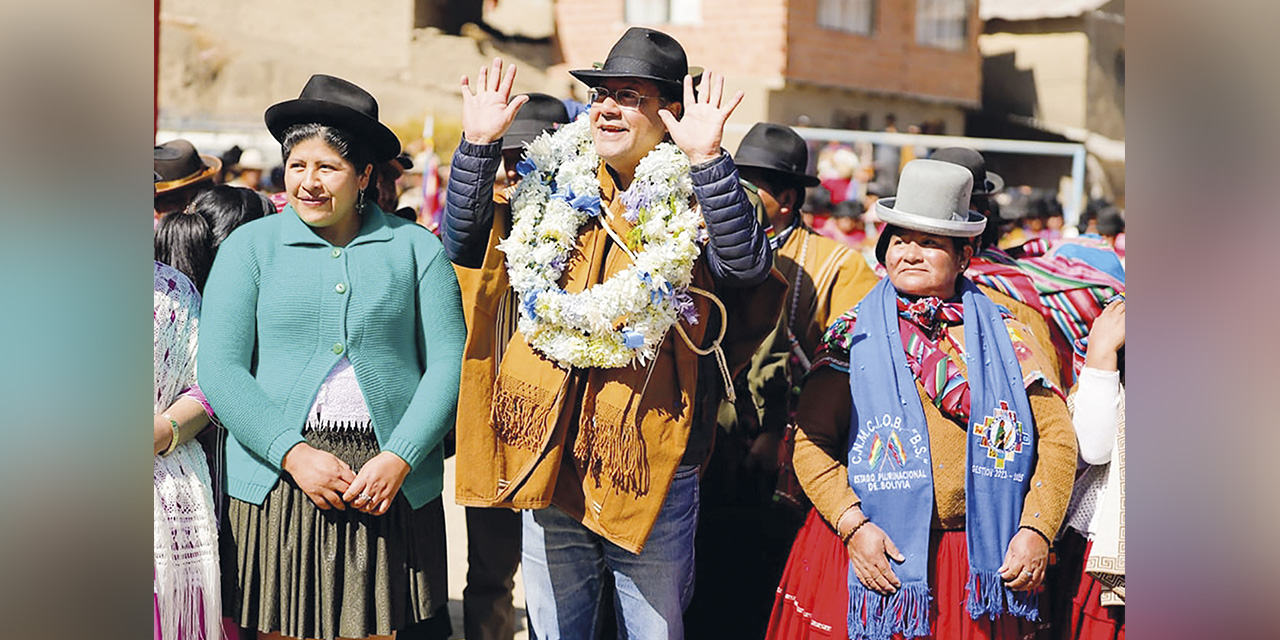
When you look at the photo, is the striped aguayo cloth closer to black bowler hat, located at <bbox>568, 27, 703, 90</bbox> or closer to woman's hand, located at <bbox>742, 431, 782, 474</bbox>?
woman's hand, located at <bbox>742, 431, 782, 474</bbox>

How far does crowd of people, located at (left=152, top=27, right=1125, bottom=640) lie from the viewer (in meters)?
3.35

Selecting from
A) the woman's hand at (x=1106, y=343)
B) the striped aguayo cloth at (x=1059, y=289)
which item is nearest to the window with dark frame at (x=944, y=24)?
A: the striped aguayo cloth at (x=1059, y=289)

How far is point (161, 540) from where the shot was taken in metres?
3.37

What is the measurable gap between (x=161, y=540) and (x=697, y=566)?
1872mm

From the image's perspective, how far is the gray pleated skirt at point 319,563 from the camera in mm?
3387

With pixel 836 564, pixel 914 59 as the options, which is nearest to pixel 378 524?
pixel 836 564

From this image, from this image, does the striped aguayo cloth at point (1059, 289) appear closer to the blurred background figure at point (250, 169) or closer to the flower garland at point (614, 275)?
the flower garland at point (614, 275)

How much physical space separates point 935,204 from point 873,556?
0.99 metres

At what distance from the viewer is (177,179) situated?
4.86m

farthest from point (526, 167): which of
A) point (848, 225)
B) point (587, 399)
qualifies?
point (848, 225)

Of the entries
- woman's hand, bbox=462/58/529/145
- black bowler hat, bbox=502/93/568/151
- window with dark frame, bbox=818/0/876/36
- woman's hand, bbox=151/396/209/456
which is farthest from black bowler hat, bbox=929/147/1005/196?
window with dark frame, bbox=818/0/876/36

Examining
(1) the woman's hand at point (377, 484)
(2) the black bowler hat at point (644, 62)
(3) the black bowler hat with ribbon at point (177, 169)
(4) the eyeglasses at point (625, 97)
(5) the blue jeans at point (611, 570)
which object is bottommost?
(5) the blue jeans at point (611, 570)
